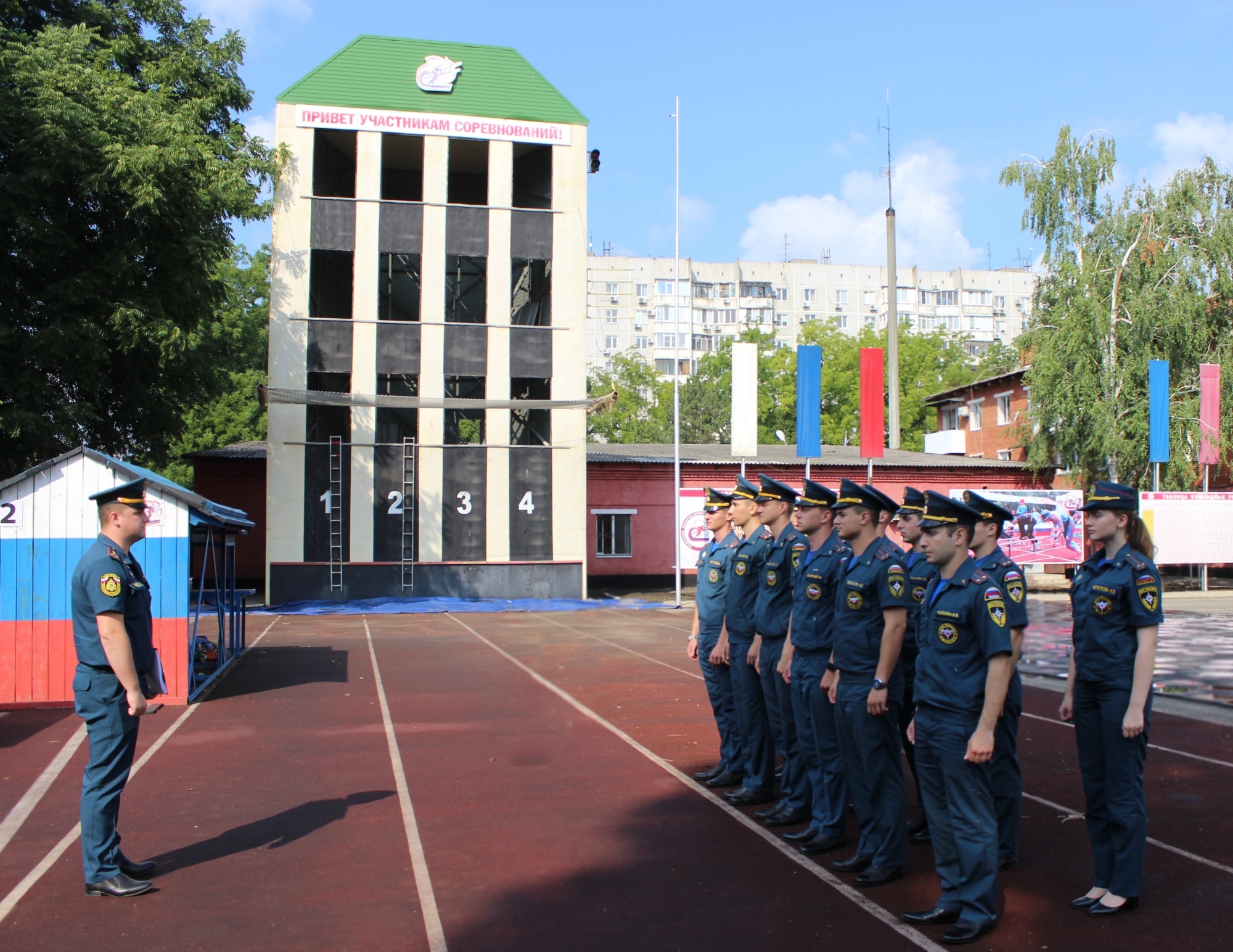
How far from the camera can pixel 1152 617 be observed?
4.92 m

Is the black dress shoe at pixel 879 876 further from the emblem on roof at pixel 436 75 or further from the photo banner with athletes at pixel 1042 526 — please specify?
the emblem on roof at pixel 436 75

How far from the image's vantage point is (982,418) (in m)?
43.7

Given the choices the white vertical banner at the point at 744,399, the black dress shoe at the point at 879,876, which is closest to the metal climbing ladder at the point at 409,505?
the white vertical banner at the point at 744,399

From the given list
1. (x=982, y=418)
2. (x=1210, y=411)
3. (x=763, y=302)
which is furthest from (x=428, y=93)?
(x=763, y=302)

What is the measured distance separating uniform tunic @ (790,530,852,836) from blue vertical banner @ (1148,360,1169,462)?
26181mm

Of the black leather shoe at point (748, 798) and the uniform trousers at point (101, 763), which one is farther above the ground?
the uniform trousers at point (101, 763)

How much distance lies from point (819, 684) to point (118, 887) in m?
3.99

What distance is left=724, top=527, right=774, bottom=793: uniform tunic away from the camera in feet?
23.1

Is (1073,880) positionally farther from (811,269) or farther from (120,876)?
(811,269)

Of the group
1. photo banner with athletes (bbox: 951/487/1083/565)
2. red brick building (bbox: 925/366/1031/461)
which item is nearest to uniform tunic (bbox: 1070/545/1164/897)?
photo banner with athletes (bbox: 951/487/1083/565)

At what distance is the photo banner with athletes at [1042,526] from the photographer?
27.7 m

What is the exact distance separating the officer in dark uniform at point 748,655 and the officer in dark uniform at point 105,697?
3821 mm

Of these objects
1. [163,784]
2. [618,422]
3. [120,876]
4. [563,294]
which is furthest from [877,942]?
[618,422]

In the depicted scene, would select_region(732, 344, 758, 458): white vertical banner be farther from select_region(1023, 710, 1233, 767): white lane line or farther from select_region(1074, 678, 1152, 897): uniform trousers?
select_region(1074, 678, 1152, 897): uniform trousers
